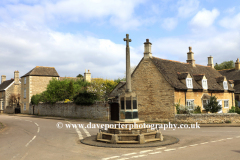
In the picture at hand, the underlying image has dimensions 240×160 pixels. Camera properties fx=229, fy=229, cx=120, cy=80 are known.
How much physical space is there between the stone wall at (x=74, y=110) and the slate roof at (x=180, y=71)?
816 centimetres

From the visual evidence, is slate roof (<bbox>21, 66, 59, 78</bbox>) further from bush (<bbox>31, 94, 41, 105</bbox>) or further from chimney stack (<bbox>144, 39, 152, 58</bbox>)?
chimney stack (<bbox>144, 39, 152, 58</bbox>)

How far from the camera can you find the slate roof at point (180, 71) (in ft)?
86.2

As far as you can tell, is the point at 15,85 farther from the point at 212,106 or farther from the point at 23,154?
the point at 23,154

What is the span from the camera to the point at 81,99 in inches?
1225

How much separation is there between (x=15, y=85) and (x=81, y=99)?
33.2 metres

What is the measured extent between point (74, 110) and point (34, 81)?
17702 mm

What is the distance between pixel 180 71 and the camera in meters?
29.4

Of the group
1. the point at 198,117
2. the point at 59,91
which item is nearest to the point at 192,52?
the point at 198,117

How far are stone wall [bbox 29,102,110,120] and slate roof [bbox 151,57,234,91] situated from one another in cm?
816

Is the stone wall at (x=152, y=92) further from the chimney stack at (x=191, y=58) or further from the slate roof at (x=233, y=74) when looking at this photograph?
the slate roof at (x=233, y=74)

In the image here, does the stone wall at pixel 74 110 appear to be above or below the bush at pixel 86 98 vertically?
below

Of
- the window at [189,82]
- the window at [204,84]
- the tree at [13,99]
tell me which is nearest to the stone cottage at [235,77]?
the window at [204,84]

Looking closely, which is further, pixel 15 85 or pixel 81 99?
pixel 15 85

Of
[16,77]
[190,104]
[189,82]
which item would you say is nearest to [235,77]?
[189,82]
